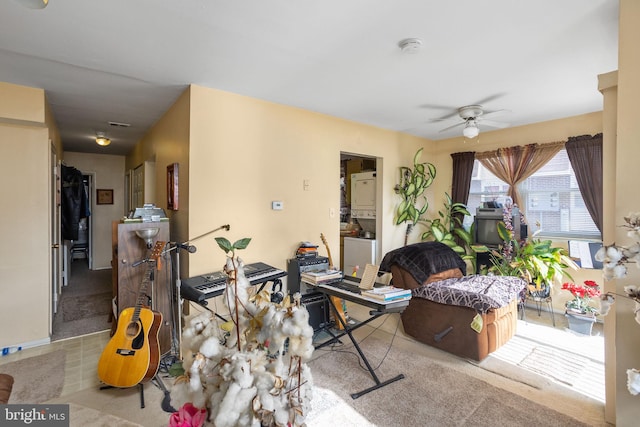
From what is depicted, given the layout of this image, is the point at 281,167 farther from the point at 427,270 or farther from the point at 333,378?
the point at 333,378

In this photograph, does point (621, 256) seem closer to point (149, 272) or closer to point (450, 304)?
point (450, 304)

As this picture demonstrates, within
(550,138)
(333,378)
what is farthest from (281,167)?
(550,138)

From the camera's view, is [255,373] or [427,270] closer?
[255,373]

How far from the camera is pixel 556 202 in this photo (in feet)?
13.3

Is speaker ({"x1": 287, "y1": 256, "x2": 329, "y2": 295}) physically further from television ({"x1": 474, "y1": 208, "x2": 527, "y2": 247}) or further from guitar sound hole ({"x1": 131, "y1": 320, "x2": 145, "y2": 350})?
television ({"x1": 474, "y1": 208, "x2": 527, "y2": 247})

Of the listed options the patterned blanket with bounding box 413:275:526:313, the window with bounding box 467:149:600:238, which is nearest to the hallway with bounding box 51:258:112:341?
the patterned blanket with bounding box 413:275:526:313

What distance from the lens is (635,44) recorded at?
5.05ft

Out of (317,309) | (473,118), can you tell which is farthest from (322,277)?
(473,118)

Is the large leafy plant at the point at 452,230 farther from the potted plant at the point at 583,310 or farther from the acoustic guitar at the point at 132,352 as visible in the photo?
the acoustic guitar at the point at 132,352

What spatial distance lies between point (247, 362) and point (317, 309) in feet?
8.66

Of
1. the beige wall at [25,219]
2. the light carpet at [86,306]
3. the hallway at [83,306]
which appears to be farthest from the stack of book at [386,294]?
the light carpet at [86,306]

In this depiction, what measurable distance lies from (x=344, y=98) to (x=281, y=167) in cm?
102

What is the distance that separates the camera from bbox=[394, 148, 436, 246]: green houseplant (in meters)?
4.83

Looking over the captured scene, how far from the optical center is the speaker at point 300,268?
331cm
